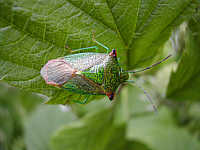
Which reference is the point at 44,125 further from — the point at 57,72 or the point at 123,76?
the point at 123,76

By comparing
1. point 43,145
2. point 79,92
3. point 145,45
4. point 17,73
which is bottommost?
point 43,145

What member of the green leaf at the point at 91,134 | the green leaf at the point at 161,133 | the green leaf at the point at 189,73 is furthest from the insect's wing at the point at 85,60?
the green leaf at the point at 161,133

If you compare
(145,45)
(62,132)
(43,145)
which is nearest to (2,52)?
(145,45)

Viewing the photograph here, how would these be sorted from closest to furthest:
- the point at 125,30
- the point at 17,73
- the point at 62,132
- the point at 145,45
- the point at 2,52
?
the point at 2,52
the point at 17,73
the point at 125,30
the point at 145,45
the point at 62,132

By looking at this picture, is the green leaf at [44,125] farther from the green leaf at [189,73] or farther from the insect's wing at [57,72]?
the green leaf at [189,73]

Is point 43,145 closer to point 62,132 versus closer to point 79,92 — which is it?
point 62,132

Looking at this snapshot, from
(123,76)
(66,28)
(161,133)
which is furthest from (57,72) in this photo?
(161,133)
